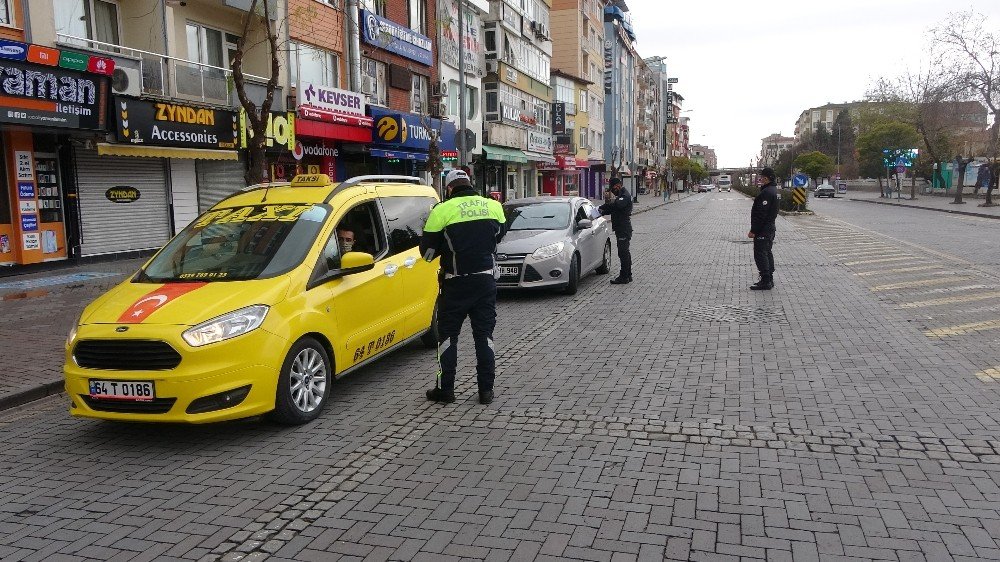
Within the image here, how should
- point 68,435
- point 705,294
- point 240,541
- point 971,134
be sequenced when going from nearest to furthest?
point 240,541 → point 68,435 → point 705,294 → point 971,134

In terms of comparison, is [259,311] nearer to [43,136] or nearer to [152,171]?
[43,136]

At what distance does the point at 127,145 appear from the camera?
52.3ft

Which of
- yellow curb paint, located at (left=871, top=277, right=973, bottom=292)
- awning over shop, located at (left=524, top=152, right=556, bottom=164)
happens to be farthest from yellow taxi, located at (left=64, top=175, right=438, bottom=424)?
awning over shop, located at (left=524, top=152, right=556, bottom=164)

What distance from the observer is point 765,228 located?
39.2 ft

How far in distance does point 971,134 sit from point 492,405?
234 feet

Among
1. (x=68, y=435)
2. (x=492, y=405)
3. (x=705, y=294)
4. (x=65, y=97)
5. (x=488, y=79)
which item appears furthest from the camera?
(x=488, y=79)

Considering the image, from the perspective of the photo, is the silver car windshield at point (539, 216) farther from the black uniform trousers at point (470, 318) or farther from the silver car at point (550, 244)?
the black uniform trousers at point (470, 318)

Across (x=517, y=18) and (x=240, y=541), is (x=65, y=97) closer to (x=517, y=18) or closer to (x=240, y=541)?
(x=240, y=541)

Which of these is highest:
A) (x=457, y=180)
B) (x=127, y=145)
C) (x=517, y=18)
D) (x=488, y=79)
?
(x=517, y=18)

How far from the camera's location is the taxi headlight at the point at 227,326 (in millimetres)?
4926

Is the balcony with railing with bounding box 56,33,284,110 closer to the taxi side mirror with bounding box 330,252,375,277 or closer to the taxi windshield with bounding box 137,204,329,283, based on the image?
the taxi windshield with bounding box 137,204,329,283

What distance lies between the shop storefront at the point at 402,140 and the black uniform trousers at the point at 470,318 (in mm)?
18460

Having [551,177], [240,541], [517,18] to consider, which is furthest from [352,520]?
[551,177]

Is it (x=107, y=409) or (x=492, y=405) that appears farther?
(x=492, y=405)
